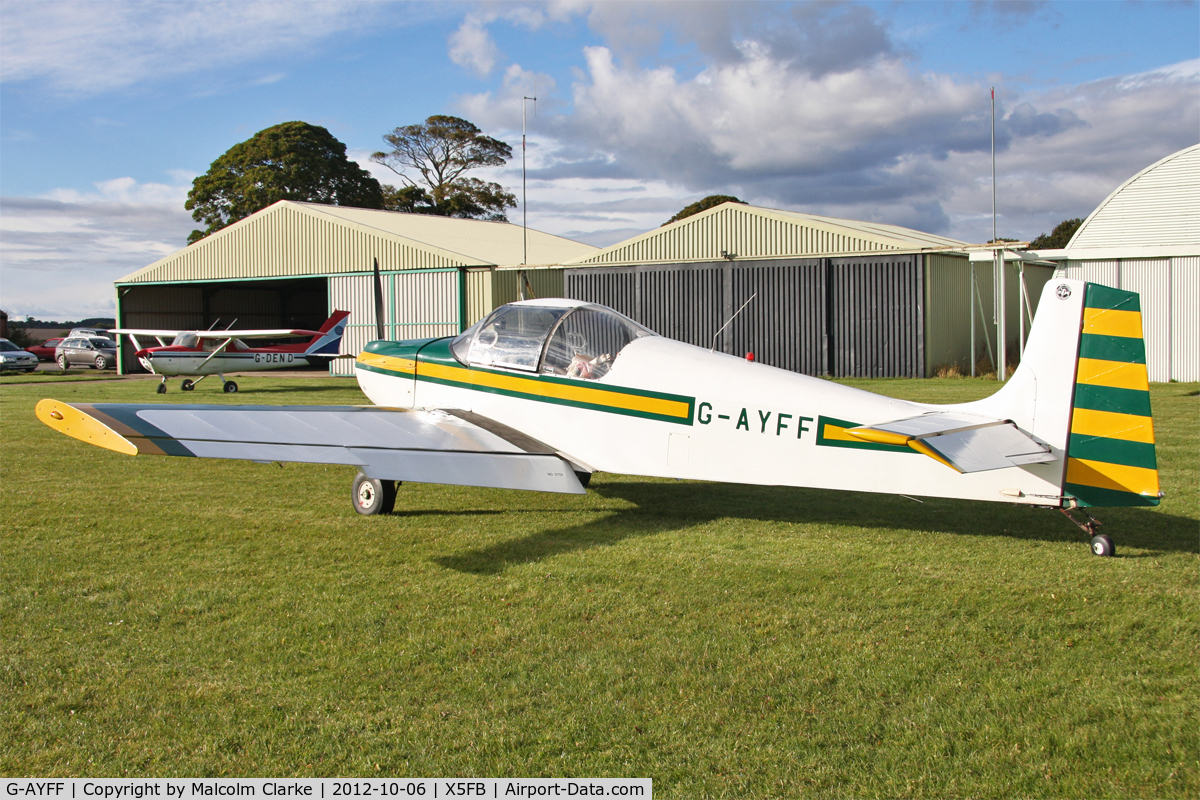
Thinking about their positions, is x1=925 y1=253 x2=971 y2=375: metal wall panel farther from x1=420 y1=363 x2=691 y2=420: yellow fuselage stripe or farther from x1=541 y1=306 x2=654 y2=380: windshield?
x1=420 y1=363 x2=691 y2=420: yellow fuselage stripe

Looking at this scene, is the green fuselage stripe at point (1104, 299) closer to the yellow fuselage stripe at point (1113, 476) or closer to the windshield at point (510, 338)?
the yellow fuselage stripe at point (1113, 476)

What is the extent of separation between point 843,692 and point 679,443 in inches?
111

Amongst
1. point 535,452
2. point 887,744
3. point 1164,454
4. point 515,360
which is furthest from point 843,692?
point 1164,454

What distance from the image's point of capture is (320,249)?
1184 inches

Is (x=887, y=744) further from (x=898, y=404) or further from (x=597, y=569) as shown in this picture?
(x=898, y=404)

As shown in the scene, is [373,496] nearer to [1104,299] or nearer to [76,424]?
[76,424]

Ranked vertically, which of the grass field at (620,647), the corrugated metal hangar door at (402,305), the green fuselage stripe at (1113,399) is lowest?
the grass field at (620,647)

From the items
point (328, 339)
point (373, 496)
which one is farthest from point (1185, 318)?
point (328, 339)

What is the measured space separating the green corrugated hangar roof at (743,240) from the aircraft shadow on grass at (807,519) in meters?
16.9

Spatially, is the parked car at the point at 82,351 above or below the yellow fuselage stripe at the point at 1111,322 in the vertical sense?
above

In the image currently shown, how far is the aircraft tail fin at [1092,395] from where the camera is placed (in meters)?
5.05

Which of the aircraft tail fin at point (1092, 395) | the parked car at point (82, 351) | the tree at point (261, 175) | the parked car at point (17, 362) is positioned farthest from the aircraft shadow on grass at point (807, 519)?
the tree at point (261, 175)

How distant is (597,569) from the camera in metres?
5.45

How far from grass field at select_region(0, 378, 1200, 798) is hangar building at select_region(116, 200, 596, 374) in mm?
20920
